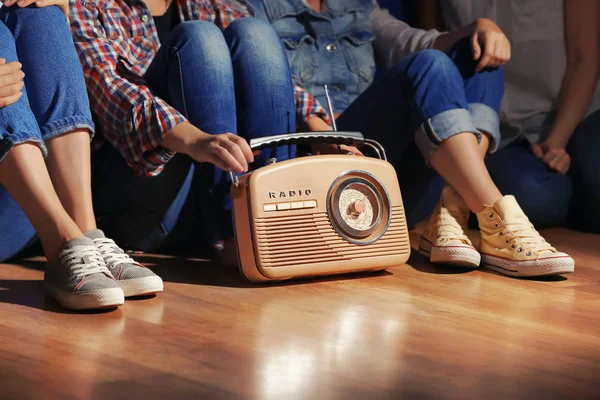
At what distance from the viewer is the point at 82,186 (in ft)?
4.30

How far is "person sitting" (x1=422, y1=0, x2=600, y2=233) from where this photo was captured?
200 cm

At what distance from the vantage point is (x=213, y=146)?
1.28 meters

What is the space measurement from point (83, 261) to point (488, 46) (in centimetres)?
91

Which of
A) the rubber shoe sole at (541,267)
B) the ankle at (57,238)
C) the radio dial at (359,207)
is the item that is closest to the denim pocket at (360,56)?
the radio dial at (359,207)

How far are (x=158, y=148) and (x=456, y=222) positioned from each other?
23.4 inches

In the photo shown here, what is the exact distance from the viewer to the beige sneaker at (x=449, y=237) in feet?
4.74

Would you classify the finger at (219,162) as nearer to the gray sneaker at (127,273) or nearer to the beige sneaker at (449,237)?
the gray sneaker at (127,273)

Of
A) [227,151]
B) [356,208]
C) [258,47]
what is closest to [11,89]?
[227,151]

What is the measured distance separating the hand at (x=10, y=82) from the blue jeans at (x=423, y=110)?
2.36 ft

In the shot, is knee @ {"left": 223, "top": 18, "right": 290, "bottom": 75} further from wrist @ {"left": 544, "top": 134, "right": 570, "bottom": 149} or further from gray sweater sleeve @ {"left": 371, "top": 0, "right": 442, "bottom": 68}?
wrist @ {"left": 544, "top": 134, "right": 570, "bottom": 149}

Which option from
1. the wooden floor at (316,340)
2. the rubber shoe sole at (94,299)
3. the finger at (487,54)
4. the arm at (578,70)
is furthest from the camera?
the arm at (578,70)

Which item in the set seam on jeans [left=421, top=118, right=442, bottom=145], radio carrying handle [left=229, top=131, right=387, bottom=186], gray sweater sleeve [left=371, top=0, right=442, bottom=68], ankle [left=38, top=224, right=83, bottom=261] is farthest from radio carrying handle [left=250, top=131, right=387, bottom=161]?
gray sweater sleeve [left=371, top=0, right=442, bottom=68]

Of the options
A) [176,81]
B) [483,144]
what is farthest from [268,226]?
[483,144]

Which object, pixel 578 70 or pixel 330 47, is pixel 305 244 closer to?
pixel 330 47
